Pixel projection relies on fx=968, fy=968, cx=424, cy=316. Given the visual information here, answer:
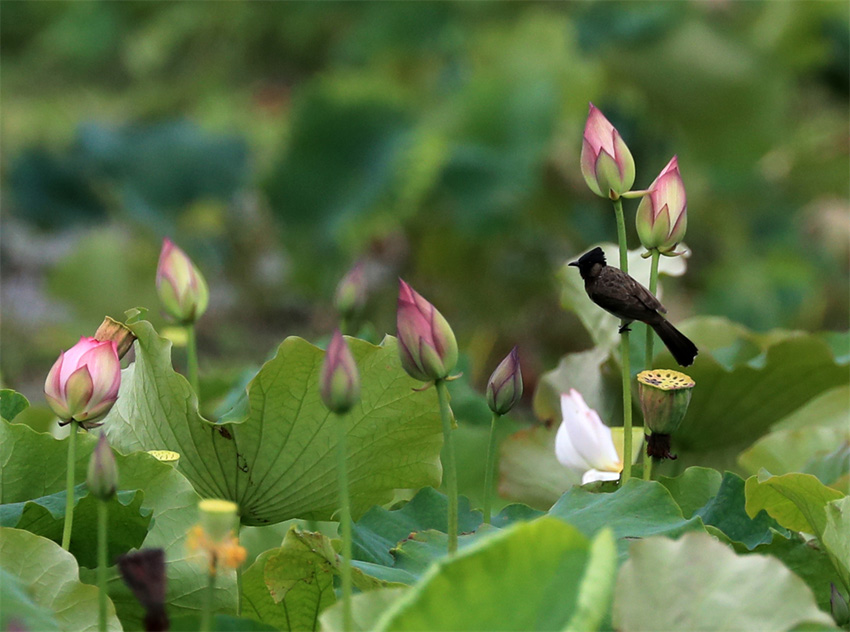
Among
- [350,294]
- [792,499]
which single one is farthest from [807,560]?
[350,294]

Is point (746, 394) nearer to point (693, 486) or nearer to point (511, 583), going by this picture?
point (693, 486)

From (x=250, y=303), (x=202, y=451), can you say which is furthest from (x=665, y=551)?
(x=250, y=303)

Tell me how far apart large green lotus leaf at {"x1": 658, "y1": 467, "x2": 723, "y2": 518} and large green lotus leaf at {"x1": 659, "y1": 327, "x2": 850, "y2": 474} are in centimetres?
8

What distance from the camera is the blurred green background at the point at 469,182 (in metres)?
2.70

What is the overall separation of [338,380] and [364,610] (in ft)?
0.21

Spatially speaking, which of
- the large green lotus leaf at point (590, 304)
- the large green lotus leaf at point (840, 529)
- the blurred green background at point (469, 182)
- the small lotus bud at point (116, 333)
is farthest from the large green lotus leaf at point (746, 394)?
the blurred green background at point (469, 182)

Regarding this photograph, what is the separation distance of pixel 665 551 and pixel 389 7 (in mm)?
3426

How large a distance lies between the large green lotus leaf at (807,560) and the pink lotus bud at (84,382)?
24 centimetres

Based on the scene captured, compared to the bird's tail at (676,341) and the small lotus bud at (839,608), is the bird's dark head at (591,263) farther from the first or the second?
the small lotus bud at (839,608)

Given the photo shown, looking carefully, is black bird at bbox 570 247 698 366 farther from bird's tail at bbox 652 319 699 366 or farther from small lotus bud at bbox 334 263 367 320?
small lotus bud at bbox 334 263 367 320

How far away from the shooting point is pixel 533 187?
8.64 ft

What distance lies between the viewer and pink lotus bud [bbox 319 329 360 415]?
27 centimetres

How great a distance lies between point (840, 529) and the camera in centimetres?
32

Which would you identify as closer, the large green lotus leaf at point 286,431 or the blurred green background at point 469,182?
the large green lotus leaf at point 286,431
